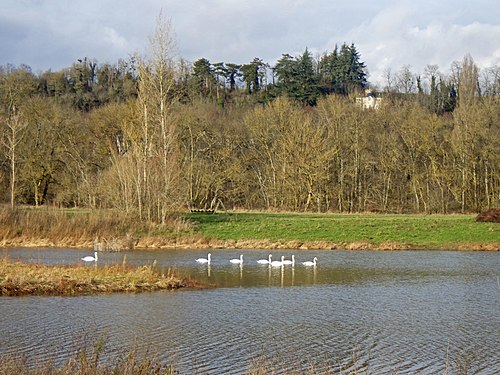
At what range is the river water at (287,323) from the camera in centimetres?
1524

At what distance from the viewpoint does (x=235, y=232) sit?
45656 millimetres

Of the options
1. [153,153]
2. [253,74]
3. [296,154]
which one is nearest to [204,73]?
[253,74]

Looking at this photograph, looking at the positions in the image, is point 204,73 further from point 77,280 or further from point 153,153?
point 77,280

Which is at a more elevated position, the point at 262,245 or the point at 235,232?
the point at 235,232

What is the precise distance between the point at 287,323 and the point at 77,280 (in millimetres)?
7977

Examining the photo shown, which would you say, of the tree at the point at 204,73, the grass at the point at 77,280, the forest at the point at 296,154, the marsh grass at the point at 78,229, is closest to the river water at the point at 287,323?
the grass at the point at 77,280

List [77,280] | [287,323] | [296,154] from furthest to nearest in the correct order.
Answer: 1. [296,154]
2. [77,280]
3. [287,323]

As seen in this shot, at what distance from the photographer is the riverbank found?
41.2 metres

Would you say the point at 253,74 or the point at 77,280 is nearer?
the point at 77,280

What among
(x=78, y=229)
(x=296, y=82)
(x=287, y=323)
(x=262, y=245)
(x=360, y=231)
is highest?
(x=296, y=82)

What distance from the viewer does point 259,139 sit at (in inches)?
2650

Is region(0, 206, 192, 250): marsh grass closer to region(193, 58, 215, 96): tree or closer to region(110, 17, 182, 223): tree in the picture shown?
region(110, 17, 182, 223): tree

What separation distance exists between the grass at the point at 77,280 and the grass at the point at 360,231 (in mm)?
19003

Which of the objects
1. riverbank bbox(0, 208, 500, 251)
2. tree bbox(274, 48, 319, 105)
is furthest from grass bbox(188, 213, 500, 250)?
tree bbox(274, 48, 319, 105)
